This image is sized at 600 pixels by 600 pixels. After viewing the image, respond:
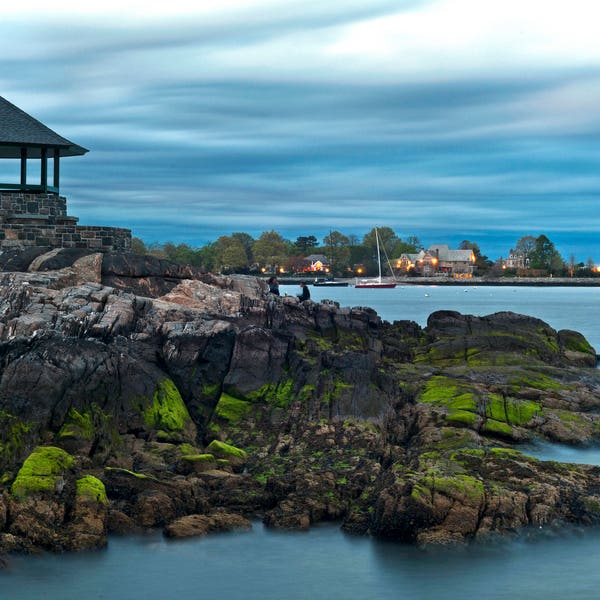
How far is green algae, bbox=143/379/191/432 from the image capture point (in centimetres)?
2125

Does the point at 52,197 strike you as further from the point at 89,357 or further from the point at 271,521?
the point at 271,521

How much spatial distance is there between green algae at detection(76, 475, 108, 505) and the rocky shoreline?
1.9 inches

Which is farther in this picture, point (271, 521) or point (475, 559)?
point (271, 521)

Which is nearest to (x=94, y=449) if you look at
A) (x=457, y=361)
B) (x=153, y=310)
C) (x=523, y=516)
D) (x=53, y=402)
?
(x=53, y=402)

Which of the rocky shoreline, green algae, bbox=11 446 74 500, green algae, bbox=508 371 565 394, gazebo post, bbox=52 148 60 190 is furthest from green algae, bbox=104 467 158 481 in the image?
gazebo post, bbox=52 148 60 190

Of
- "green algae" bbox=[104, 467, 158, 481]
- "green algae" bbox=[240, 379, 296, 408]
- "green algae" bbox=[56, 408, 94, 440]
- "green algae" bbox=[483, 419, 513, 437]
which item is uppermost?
"green algae" bbox=[240, 379, 296, 408]

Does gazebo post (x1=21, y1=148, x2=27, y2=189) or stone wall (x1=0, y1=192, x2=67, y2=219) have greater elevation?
gazebo post (x1=21, y1=148, x2=27, y2=189)

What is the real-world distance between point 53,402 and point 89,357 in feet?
5.80

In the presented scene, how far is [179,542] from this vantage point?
16.0m

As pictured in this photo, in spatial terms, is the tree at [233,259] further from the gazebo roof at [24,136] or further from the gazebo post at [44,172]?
the gazebo post at [44,172]

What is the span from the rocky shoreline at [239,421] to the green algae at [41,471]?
1.8 inches

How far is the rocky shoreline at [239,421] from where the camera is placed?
16.3 meters

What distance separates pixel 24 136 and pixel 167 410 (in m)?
17.3

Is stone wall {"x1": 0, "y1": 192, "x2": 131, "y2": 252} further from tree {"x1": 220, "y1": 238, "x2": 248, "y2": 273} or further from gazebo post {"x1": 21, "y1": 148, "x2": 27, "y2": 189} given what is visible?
tree {"x1": 220, "y1": 238, "x2": 248, "y2": 273}
